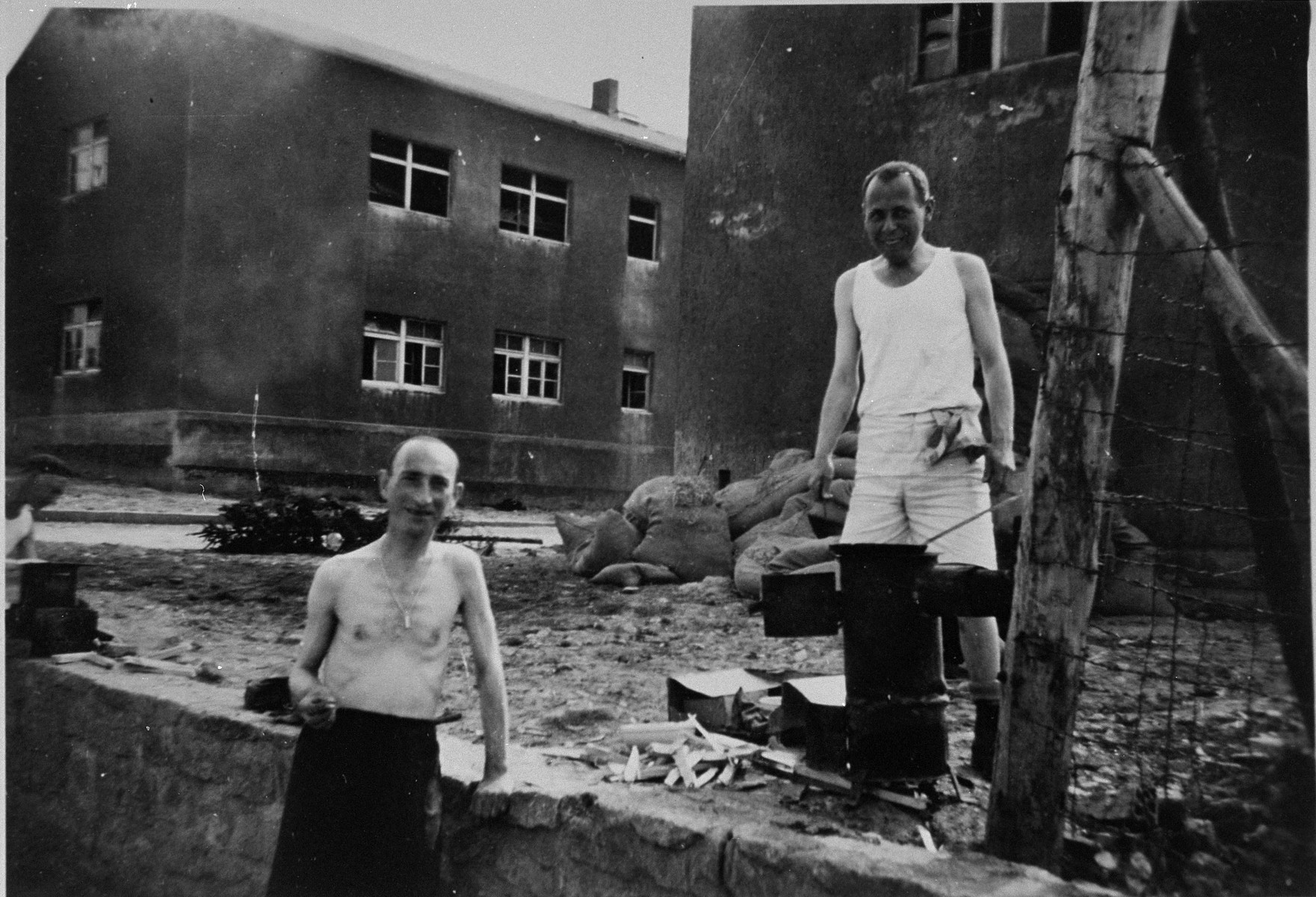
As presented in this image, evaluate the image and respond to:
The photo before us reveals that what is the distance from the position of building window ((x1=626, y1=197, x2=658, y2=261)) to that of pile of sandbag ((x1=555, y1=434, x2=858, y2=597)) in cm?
220

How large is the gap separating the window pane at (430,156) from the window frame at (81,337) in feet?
4.74

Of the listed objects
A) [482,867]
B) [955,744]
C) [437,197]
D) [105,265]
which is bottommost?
[482,867]

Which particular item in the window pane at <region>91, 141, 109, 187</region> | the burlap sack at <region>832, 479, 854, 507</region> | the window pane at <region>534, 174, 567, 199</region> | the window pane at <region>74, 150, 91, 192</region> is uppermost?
the window pane at <region>534, 174, 567, 199</region>

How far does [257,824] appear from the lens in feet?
9.78

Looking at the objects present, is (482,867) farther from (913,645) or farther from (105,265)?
(105,265)

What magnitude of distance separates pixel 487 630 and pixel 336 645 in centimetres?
34

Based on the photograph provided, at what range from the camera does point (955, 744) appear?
10.2 feet

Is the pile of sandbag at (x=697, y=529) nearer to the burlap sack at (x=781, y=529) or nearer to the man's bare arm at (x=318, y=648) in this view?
the burlap sack at (x=781, y=529)

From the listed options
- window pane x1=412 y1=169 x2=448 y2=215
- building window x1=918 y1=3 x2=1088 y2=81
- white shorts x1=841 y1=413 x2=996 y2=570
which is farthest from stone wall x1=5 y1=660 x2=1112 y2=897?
building window x1=918 y1=3 x2=1088 y2=81

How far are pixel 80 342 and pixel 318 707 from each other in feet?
6.23

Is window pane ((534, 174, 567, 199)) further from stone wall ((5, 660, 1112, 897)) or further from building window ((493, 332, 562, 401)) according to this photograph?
stone wall ((5, 660, 1112, 897))

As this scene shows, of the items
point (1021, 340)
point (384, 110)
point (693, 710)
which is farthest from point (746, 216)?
point (693, 710)

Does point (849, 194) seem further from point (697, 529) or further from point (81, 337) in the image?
point (81, 337)

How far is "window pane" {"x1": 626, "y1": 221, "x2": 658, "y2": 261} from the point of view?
840cm
